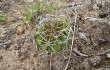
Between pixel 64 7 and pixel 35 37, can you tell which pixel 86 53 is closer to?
pixel 35 37

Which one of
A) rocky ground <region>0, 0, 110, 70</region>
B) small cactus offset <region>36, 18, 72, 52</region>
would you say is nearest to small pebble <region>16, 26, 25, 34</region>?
rocky ground <region>0, 0, 110, 70</region>

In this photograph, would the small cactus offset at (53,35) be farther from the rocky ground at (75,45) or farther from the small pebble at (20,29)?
the small pebble at (20,29)

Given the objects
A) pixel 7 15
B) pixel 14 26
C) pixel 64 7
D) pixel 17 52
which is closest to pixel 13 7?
pixel 7 15

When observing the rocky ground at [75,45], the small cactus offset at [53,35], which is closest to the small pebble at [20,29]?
the rocky ground at [75,45]

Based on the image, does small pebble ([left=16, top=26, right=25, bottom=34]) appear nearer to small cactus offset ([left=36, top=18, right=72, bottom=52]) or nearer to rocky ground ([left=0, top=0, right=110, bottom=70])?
rocky ground ([left=0, top=0, right=110, bottom=70])

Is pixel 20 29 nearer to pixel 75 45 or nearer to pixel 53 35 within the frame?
pixel 53 35

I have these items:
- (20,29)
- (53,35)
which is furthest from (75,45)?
(20,29)
